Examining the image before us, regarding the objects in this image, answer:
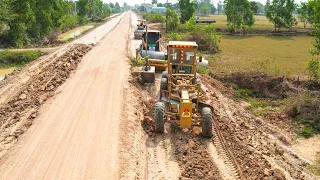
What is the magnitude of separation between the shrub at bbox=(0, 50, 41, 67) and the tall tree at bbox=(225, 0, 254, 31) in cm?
3360

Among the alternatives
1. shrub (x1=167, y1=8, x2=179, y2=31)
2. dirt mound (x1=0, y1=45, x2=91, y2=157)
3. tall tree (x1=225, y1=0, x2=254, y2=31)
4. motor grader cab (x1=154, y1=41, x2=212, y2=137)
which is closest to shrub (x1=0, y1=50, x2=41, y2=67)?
dirt mound (x1=0, y1=45, x2=91, y2=157)

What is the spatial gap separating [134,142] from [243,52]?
76.6 ft

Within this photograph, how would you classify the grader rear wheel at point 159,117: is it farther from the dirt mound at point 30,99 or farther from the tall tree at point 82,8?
the tall tree at point 82,8

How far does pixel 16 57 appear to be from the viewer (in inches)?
1034

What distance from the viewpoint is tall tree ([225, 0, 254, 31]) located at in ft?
165

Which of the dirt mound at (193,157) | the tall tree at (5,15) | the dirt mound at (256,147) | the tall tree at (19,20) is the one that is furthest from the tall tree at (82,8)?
the dirt mound at (193,157)

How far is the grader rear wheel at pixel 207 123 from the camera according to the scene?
11.0 meters

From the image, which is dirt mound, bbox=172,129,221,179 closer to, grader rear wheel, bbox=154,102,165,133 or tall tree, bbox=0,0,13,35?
grader rear wheel, bbox=154,102,165,133

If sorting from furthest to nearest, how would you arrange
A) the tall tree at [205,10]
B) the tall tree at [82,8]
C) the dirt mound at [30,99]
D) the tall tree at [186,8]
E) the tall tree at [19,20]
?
the tall tree at [205,10] < the tall tree at [82,8] < the tall tree at [186,8] < the tall tree at [19,20] < the dirt mound at [30,99]

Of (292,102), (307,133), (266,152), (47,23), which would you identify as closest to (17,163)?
(266,152)

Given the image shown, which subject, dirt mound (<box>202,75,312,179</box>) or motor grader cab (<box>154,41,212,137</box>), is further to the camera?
motor grader cab (<box>154,41,212,137</box>)

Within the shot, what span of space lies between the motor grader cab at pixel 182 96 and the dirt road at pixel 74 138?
1854 mm

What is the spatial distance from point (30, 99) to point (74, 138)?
6.00 m

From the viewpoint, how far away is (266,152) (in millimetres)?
10898
